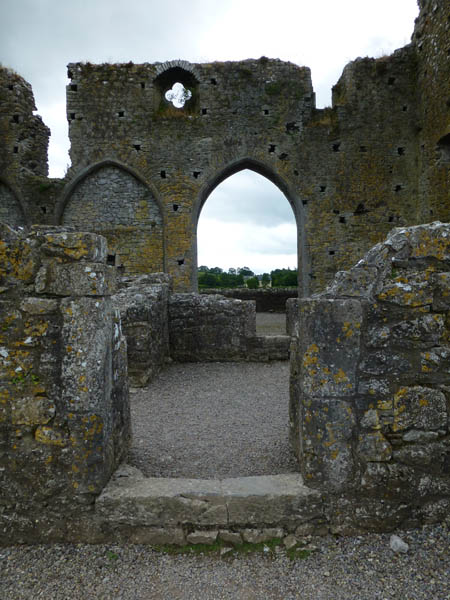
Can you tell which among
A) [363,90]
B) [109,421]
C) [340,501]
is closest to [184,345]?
[109,421]

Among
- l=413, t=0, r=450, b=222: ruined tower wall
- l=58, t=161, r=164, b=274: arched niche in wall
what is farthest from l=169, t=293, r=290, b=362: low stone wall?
l=413, t=0, r=450, b=222: ruined tower wall

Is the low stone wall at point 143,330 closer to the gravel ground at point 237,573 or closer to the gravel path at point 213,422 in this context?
the gravel path at point 213,422

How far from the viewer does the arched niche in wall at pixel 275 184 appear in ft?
39.2

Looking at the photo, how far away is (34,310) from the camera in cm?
203

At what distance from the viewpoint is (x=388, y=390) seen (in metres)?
2.08

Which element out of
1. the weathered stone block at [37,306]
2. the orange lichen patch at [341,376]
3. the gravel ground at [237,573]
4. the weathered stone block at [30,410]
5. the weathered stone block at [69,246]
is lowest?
the gravel ground at [237,573]

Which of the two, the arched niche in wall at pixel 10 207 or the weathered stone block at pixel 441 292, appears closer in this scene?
the weathered stone block at pixel 441 292

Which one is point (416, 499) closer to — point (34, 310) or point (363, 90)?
point (34, 310)

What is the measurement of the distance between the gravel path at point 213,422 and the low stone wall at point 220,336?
0.29 m

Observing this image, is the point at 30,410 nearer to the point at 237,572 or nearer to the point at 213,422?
the point at 237,572

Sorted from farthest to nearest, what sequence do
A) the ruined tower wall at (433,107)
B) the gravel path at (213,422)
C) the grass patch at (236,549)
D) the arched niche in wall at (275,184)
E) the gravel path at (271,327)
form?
the arched niche in wall at (275,184) → the ruined tower wall at (433,107) → the gravel path at (271,327) → the gravel path at (213,422) → the grass patch at (236,549)

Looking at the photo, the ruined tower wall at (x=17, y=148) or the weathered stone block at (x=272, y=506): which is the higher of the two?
the ruined tower wall at (x=17, y=148)

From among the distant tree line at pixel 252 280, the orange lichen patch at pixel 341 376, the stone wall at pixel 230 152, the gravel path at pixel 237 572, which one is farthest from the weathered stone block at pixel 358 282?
the distant tree line at pixel 252 280

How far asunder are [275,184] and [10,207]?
29.1ft
